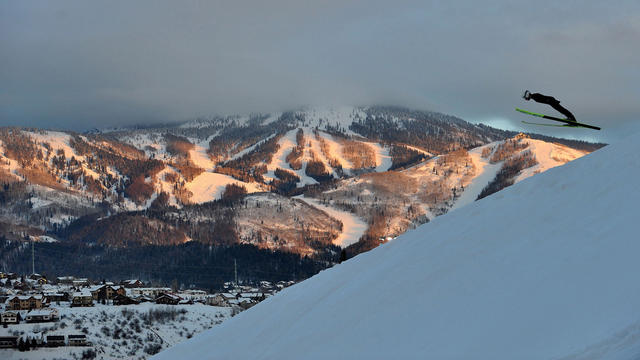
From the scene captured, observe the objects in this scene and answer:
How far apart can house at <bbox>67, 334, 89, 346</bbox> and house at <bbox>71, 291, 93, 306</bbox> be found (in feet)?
85.0

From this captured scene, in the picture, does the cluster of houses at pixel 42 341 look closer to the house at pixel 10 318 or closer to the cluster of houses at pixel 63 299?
the cluster of houses at pixel 63 299

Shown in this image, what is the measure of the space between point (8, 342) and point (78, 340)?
722cm

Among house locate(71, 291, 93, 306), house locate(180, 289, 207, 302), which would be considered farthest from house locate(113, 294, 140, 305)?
house locate(180, 289, 207, 302)

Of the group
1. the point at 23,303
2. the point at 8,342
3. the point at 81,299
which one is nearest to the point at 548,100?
the point at 8,342

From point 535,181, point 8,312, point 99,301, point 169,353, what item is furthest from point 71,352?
point 535,181

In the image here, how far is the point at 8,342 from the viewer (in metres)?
73.1

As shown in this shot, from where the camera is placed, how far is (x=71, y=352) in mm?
70625

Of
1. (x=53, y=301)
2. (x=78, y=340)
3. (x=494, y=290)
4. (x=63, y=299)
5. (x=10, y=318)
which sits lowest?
(x=494, y=290)

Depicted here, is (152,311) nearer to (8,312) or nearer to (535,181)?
(8,312)

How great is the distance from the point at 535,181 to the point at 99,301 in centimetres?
10512

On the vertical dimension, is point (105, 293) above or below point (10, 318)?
above

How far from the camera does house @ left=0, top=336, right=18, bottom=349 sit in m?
72.3

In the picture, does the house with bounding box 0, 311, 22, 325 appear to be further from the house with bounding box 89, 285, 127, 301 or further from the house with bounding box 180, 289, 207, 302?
Answer: the house with bounding box 180, 289, 207, 302

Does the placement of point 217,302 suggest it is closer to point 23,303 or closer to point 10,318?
point 23,303
